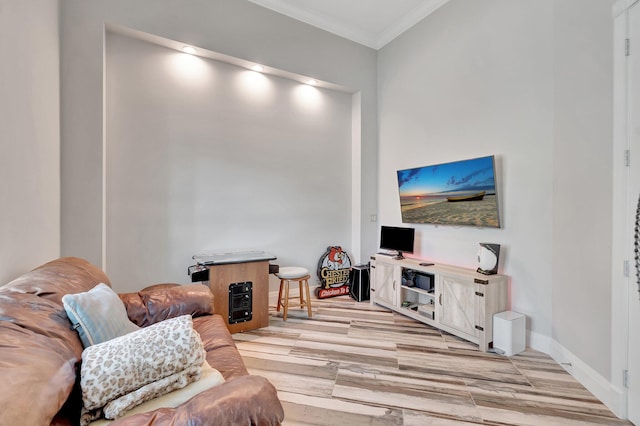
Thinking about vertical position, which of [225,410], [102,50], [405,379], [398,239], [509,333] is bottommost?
[405,379]

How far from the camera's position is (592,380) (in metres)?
2.07

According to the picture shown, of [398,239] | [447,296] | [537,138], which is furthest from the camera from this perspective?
[398,239]

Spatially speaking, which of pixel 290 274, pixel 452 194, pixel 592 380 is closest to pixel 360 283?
pixel 290 274

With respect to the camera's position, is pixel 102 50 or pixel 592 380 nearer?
pixel 592 380

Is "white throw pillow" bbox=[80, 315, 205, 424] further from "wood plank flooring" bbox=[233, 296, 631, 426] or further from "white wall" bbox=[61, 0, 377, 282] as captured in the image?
"white wall" bbox=[61, 0, 377, 282]

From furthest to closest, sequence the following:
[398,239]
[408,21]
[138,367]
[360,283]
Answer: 1. [360,283]
2. [408,21]
3. [398,239]
4. [138,367]

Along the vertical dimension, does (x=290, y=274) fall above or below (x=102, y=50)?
below

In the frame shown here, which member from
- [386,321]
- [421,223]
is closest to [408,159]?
[421,223]

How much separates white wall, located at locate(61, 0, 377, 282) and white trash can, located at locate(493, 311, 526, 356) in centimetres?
288

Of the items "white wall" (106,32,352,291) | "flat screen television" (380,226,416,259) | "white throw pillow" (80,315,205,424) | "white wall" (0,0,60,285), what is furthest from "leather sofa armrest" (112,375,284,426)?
"flat screen television" (380,226,416,259)

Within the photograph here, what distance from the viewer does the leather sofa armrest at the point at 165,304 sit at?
2029mm

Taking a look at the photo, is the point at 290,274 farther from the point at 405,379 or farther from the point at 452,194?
the point at 452,194

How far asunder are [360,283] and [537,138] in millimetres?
2678

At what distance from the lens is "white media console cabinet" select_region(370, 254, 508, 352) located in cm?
272
